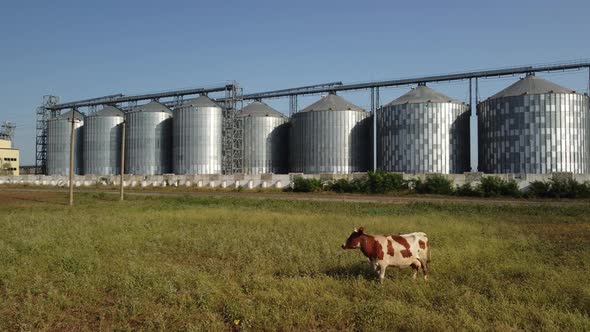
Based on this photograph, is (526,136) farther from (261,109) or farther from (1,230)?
(1,230)

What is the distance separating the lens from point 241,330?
23.8ft

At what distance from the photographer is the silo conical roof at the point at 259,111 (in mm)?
83812

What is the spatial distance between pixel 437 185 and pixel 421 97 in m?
27.1

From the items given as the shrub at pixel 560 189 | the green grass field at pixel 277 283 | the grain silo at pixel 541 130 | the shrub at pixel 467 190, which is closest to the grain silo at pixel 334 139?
the grain silo at pixel 541 130

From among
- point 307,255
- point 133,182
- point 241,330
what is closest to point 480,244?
point 307,255

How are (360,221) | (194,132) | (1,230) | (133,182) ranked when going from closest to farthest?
(1,230) → (360,221) → (133,182) → (194,132)

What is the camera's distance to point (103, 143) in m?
89.7

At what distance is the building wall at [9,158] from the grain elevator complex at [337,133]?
21.7 m

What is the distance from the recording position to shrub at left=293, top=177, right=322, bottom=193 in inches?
2031

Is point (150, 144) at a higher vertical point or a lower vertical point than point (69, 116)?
lower

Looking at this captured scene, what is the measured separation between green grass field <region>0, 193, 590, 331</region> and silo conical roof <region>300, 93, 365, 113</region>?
195 ft

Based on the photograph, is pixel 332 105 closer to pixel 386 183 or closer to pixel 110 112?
pixel 386 183

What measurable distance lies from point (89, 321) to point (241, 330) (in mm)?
2989

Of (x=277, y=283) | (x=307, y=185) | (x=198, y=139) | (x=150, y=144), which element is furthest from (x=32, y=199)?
(x=150, y=144)
